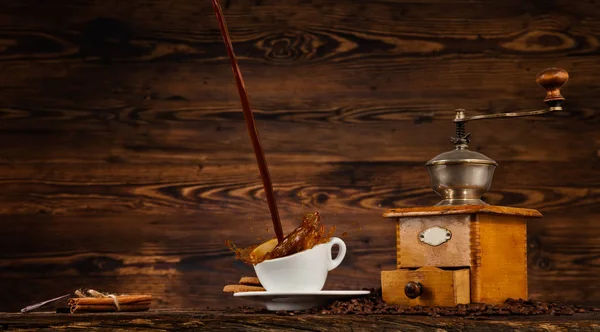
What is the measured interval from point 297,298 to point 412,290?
0.70 feet

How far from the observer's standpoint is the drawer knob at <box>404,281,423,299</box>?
5.08ft

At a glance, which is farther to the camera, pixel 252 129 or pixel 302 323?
pixel 252 129

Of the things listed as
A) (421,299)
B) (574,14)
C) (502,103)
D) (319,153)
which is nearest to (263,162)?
(421,299)

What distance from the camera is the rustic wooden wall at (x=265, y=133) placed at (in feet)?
8.62

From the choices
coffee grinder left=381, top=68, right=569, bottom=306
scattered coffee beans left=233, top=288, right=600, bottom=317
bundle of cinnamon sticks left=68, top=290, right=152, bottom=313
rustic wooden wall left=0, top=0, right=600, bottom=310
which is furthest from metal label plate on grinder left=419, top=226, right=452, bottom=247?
rustic wooden wall left=0, top=0, right=600, bottom=310

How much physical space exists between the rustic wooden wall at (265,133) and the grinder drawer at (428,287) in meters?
1.01

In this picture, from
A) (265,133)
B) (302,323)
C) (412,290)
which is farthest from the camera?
(265,133)

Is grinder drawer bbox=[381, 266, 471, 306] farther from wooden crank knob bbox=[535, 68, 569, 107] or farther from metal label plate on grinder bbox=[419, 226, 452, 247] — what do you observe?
wooden crank knob bbox=[535, 68, 569, 107]

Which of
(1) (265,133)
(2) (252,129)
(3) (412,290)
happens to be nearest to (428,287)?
(3) (412,290)

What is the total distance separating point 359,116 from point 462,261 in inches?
44.8

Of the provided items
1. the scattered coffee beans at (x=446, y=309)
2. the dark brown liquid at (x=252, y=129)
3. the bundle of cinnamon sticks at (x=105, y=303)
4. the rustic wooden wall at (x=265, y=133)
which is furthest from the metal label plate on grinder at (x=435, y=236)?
the rustic wooden wall at (x=265, y=133)

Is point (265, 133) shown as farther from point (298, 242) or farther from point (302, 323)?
point (302, 323)

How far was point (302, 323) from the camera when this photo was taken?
1402 millimetres

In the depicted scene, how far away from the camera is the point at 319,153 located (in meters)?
2.65
